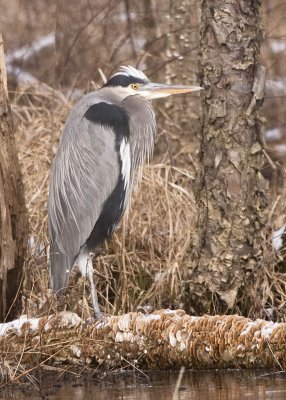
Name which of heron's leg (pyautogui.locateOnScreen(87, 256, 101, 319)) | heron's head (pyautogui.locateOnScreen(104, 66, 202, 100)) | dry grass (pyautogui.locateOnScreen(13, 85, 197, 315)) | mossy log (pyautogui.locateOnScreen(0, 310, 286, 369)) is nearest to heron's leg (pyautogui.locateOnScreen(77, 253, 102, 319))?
heron's leg (pyautogui.locateOnScreen(87, 256, 101, 319))

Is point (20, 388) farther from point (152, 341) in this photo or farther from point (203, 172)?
point (203, 172)

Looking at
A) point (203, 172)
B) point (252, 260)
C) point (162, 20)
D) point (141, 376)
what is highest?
point (162, 20)

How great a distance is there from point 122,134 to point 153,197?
0.65 meters

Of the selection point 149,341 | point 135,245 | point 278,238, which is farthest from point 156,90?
point 149,341

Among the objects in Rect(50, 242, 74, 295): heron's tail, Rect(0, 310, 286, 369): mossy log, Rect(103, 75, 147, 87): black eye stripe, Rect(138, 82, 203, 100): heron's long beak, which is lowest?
Rect(0, 310, 286, 369): mossy log

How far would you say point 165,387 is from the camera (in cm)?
474

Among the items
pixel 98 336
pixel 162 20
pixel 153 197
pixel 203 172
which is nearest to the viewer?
pixel 98 336

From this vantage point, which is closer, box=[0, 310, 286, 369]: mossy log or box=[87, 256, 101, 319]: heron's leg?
box=[0, 310, 286, 369]: mossy log

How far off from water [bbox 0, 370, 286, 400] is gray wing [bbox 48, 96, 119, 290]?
1416 mm

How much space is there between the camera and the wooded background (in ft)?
18.6

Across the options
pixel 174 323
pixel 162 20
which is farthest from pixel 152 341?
pixel 162 20

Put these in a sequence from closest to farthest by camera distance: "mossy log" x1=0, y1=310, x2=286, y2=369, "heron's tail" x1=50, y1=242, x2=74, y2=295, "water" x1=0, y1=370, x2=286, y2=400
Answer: "water" x1=0, y1=370, x2=286, y2=400
"mossy log" x1=0, y1=310, x2=286, y2=369
"heron's tail" x1=50, y1=242, x2=74, y2=295

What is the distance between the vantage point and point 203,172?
19.0ft

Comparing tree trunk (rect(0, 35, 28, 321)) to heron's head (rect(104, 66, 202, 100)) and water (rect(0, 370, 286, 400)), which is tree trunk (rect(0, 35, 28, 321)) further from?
heron's head (rect(104, 66, 202, 100))
